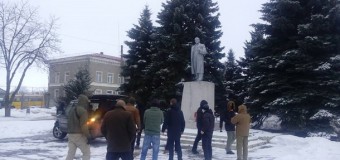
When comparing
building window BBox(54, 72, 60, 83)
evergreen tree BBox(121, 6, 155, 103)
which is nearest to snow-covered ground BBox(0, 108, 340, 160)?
evergreen tree BBox(121, 6, 155, 103)

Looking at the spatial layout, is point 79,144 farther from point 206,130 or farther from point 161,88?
→ point 161,88

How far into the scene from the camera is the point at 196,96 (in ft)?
59.2

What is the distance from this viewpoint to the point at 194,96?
18.1 m

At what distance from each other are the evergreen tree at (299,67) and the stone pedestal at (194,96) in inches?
153

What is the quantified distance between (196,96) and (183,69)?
27.0 ft

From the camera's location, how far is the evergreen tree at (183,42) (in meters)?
25.8

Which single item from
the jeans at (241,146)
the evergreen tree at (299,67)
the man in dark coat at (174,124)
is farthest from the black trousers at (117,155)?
the evergreen tree at (299,67)

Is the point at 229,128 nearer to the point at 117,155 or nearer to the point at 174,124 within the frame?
the point at 174,124

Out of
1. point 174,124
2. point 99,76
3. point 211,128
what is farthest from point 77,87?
point 99,76

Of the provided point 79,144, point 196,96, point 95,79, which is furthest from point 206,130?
point 95,79

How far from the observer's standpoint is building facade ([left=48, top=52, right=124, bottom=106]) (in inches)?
2198

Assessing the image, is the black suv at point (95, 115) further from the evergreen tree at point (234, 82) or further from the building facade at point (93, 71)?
the building facade at point (93, 71)

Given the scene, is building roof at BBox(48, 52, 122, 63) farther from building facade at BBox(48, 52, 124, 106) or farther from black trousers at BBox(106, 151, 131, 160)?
black trousers at BBox(106, 151, 131, 160)

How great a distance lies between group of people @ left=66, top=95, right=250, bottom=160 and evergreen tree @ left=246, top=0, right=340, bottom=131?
815 centimetres
